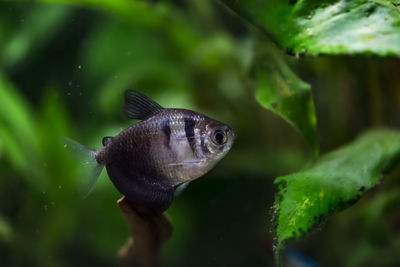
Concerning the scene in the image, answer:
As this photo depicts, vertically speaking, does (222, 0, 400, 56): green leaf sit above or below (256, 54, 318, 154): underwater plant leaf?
above

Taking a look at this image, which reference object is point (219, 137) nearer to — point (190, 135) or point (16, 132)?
point (190, 135)

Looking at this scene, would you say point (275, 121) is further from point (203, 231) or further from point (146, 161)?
point (146, 161)

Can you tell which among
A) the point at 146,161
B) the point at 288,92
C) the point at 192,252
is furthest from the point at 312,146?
the point at 192,252

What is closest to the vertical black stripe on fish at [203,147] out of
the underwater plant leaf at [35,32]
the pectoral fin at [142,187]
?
the pectoral fin at [142,187]

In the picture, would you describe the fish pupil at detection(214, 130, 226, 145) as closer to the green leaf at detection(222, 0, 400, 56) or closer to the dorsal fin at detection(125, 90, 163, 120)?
the dorsal fin at detection(125, 90, 163, 120)

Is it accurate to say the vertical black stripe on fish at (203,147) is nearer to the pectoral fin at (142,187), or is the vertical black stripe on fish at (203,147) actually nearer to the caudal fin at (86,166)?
the pectoral fin at (142,187)

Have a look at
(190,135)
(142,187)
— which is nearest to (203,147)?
(190,135)

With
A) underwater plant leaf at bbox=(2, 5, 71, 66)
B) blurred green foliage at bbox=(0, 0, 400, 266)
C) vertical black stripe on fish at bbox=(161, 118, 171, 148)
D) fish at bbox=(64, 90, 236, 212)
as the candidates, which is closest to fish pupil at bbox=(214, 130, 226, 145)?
fish at bbox=(64, 90, 236, 212)
